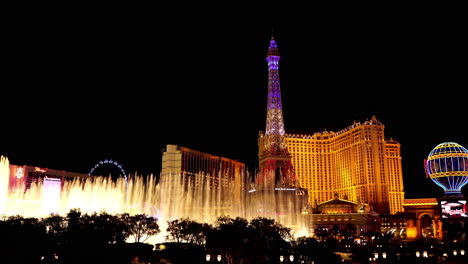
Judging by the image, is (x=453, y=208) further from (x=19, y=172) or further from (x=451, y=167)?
(x=19, y=172)

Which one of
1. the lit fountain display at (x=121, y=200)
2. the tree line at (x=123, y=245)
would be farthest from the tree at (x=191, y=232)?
the lit fountain display at (x=121, y=200)

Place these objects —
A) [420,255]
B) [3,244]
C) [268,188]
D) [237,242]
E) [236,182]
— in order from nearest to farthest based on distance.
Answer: [3,244]
[237,242]
[420,255]
[268,188]
[236,182]

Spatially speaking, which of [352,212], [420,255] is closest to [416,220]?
[352,212]

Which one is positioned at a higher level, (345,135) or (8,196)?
(345,135)

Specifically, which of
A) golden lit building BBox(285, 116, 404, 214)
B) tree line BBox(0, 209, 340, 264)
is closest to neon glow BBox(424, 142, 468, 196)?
golden lit building BBox(285, 116, 404, 214)

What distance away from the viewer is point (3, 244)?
27047mm

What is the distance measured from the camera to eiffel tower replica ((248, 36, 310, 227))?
273ft

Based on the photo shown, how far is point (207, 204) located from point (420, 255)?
40.6 meters

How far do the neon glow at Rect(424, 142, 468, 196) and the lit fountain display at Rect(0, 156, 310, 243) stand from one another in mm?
24085

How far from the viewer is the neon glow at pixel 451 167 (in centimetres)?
6344

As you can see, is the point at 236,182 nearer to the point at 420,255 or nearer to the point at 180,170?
the point at 180,170

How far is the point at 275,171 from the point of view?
89.2 meters

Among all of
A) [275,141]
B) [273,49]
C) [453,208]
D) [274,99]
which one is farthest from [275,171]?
[453,208]

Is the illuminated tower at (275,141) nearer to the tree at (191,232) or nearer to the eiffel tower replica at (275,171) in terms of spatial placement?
the eiffel tower replica at (275,171)
